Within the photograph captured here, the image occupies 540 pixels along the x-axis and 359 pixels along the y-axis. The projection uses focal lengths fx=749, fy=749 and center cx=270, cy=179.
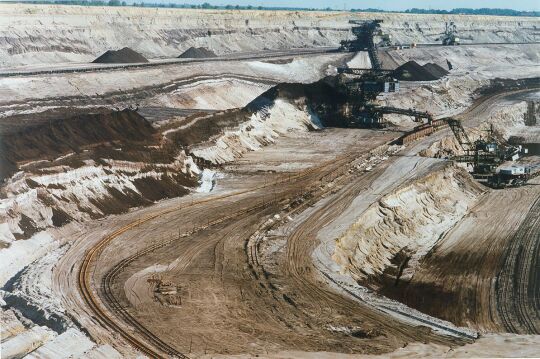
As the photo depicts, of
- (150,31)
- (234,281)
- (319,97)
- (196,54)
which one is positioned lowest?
(234,281)

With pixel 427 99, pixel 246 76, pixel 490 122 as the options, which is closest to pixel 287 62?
pixel 246 76

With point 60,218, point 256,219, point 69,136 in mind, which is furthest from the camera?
point 69,136

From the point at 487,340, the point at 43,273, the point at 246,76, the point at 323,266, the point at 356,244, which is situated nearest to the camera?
the point at 487,340

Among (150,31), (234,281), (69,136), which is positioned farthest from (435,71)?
(234,281)

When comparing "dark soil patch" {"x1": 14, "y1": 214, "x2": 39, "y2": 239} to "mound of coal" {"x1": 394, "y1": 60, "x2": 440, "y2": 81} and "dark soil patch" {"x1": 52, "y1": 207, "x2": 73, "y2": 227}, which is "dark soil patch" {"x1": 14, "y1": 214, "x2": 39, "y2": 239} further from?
"mound of coal" {"x1": 394, "y1": 60, "x2": 440, "y2": 81}

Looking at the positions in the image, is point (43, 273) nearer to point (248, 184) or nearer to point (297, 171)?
point (248, 184)

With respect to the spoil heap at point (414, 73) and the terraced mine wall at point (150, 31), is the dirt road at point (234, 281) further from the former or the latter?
the terraced mine wall at point (150, 31)

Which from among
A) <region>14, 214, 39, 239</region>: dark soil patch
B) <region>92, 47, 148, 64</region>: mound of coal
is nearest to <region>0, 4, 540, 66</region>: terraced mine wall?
<region>92, 47, 148, 64</region>: mound of coal

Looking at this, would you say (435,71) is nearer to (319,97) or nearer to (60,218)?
(319,97)
